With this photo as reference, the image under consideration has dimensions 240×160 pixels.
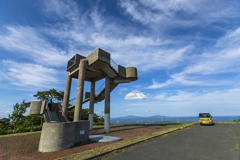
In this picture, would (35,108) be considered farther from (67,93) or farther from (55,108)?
(67,93)

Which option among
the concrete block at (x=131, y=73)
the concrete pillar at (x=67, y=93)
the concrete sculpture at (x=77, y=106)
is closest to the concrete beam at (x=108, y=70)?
the concrete sculpture at (x=77, y=106)

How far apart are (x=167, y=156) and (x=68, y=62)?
18.0 metres

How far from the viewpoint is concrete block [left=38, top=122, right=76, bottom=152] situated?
7238 mm

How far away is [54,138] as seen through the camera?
741 cm

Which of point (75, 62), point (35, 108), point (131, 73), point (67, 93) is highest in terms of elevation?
point (75, 62)

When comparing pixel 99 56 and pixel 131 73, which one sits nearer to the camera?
pixel 99 56

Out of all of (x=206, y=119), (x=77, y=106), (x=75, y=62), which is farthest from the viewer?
(x=206, y=119)

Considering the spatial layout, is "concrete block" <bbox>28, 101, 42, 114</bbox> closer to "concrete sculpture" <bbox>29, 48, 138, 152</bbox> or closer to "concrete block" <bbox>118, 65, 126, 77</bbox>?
"concrete sculpture" <bbox>29, 48, 138, 152</bbox>

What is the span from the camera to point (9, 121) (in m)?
22.4

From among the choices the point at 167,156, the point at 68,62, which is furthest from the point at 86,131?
the point at 68,62

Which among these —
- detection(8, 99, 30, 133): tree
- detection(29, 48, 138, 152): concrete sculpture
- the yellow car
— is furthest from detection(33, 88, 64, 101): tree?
the yellow car

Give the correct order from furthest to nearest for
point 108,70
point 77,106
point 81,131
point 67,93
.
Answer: point 67,93 → point 108,70 → point 77,106 → point 81,131

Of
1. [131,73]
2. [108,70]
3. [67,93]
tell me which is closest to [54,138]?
[67,93]

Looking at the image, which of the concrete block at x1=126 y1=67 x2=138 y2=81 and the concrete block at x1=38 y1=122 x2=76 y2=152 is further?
the concrete block at x1=126 y1=67 x2=138 y2=81
